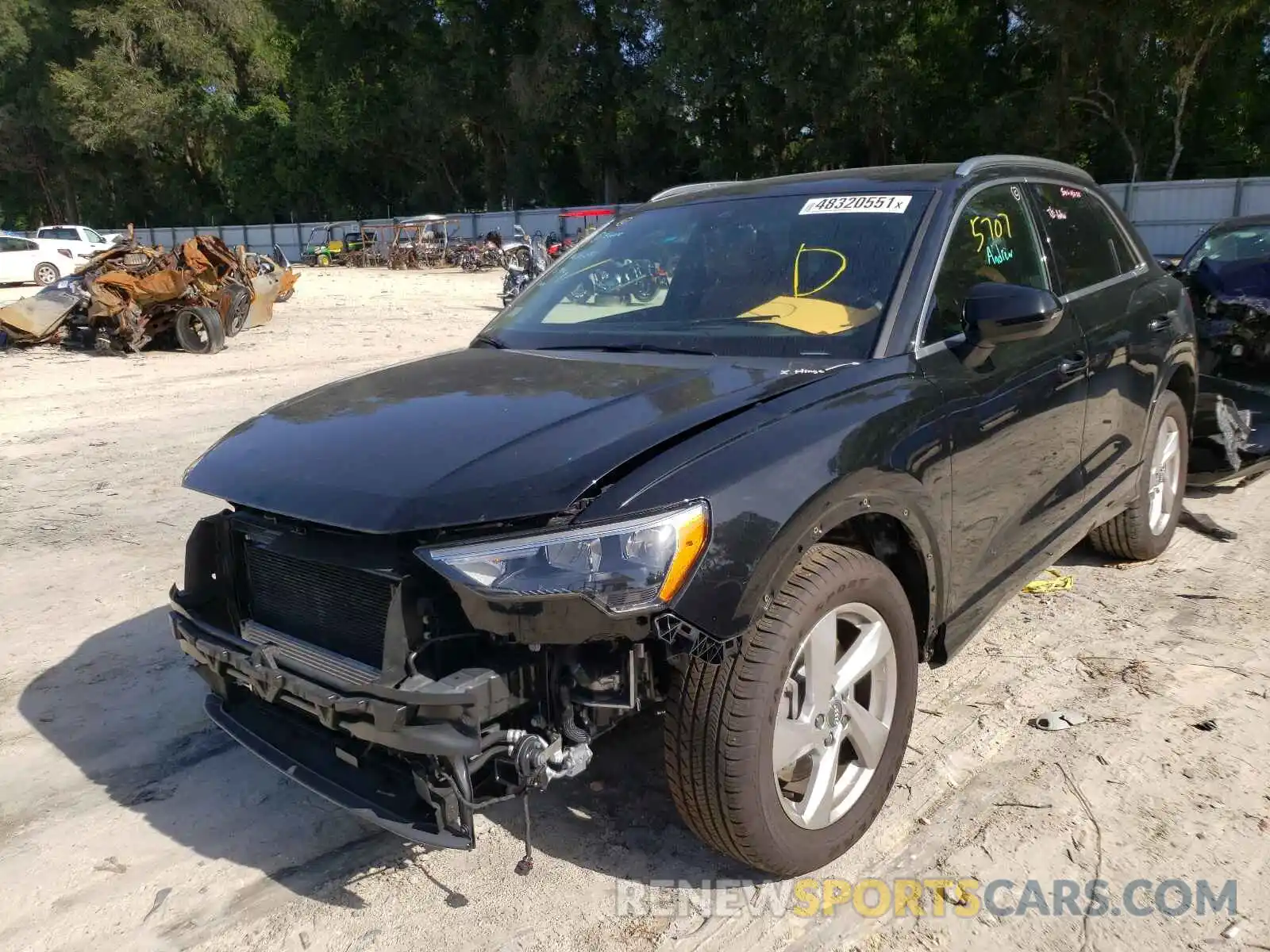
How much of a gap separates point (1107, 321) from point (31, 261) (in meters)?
32.1

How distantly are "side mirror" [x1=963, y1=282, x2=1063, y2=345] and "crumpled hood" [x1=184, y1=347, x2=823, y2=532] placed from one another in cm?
53

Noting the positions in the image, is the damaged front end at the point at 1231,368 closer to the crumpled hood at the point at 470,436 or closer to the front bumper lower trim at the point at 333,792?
the crumpled hood at the point at 470,436

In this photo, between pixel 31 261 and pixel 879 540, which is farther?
pixel 31 261

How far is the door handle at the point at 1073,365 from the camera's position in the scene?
3.53 meters

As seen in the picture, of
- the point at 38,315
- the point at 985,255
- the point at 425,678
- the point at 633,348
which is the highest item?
the point at 985,255

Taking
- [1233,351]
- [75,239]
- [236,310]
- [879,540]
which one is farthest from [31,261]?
[879,540]

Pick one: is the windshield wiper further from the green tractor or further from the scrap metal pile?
A: the green tractor

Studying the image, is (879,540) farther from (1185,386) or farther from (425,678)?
(1185,386)

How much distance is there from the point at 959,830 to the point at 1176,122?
3294cm

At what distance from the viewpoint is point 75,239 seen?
3117cm

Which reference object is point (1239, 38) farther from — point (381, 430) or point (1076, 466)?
point (381, 430)

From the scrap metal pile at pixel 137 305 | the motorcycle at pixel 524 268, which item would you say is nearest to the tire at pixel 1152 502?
the scrap metal pile at pixel 137 305

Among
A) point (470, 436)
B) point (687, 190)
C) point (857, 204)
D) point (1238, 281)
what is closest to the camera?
point (470, 436)

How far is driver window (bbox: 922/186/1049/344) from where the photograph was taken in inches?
123
